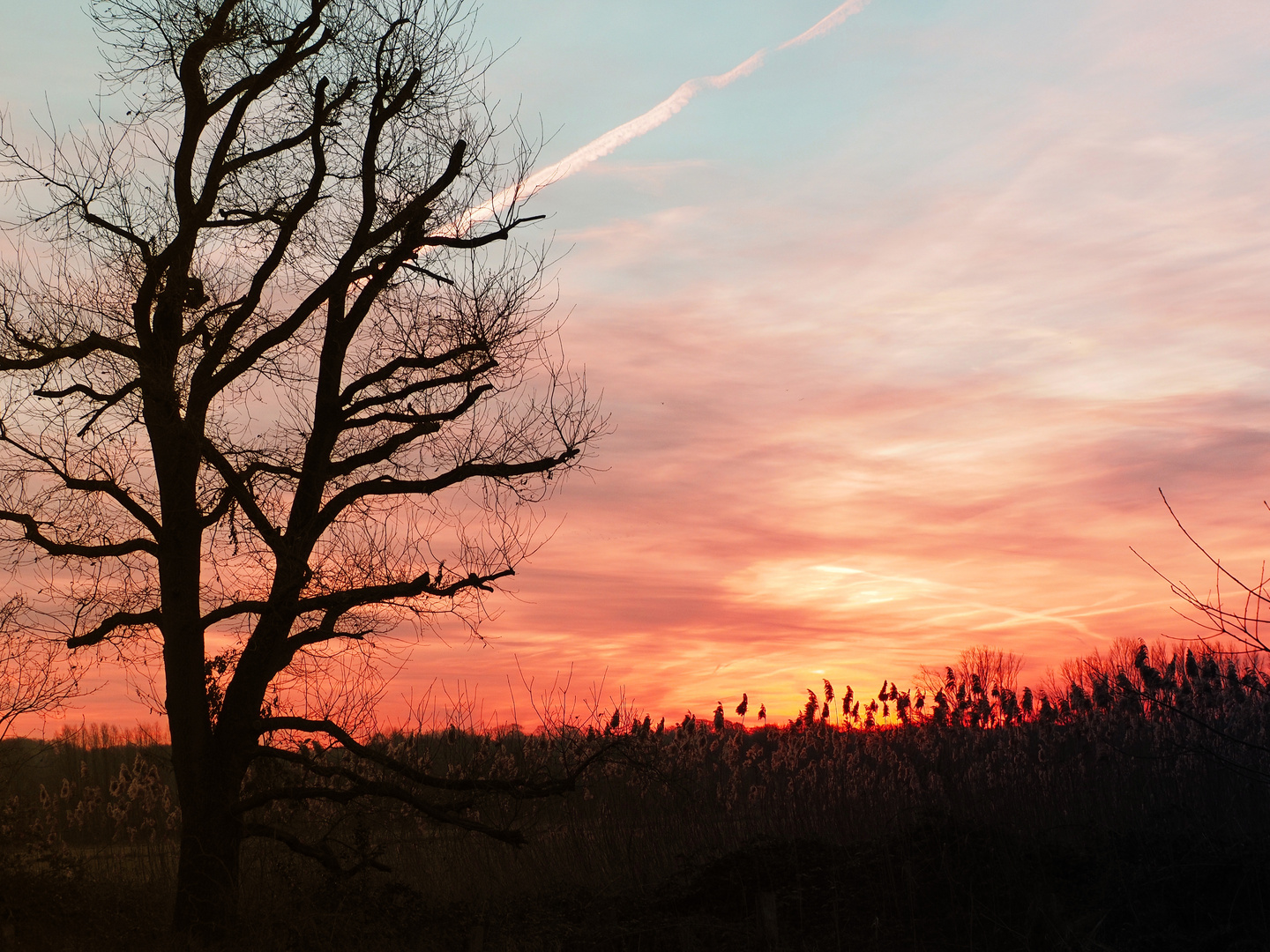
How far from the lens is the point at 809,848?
11734 mm

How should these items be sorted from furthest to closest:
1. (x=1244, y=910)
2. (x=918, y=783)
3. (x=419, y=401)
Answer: (x=918, y=783) → (x=419, y=401) → (x=1244, y=910)

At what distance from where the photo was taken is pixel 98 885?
13586mm

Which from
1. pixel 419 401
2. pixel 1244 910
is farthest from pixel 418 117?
pixel 1244 910

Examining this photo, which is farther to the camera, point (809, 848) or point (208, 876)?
point (809, 848)

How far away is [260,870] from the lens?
12.3m

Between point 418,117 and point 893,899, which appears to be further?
point 418,117

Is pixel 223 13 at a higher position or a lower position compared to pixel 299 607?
higher

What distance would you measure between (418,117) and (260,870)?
378 inches

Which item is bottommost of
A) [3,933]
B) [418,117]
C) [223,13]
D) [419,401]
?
[3,933]

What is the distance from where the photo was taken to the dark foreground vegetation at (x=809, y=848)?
966 centimetres

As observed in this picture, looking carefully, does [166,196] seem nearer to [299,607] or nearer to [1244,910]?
[299,607]

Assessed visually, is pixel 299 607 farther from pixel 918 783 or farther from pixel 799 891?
pixel 918 783

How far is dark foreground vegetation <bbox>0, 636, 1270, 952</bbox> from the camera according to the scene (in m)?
9.66

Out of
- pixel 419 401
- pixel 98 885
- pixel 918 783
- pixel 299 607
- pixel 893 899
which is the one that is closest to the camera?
pixel 893 899
